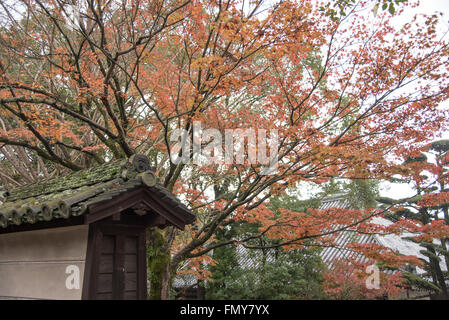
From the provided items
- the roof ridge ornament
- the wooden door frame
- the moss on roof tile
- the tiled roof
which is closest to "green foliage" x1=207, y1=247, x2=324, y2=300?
the wooden door frame

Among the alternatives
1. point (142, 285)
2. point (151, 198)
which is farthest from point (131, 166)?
point (142, 285)

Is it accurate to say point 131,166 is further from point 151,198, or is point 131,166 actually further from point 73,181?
point 73,181

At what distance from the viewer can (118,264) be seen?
4.46 m

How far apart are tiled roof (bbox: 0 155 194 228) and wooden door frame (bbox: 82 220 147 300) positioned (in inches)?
18.2

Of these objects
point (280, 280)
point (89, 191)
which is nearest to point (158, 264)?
point (89, 191)

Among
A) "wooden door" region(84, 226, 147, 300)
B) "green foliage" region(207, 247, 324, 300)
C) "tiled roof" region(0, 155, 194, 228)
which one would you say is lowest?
"green foliage" region(207, 247, 324, 300)

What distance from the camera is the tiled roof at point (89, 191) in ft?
13.3

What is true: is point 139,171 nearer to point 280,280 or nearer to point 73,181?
point 73,181

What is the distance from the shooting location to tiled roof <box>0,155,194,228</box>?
4066 millimetres

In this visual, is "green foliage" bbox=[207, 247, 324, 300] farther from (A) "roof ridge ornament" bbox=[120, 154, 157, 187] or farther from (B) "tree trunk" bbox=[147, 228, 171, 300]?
(A) "roof ridge ornament" bbox=[120, 154, 157, 187]

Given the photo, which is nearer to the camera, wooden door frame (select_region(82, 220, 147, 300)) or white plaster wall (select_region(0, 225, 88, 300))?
wooden door frame (select_region(82, 220, 147, 300))
